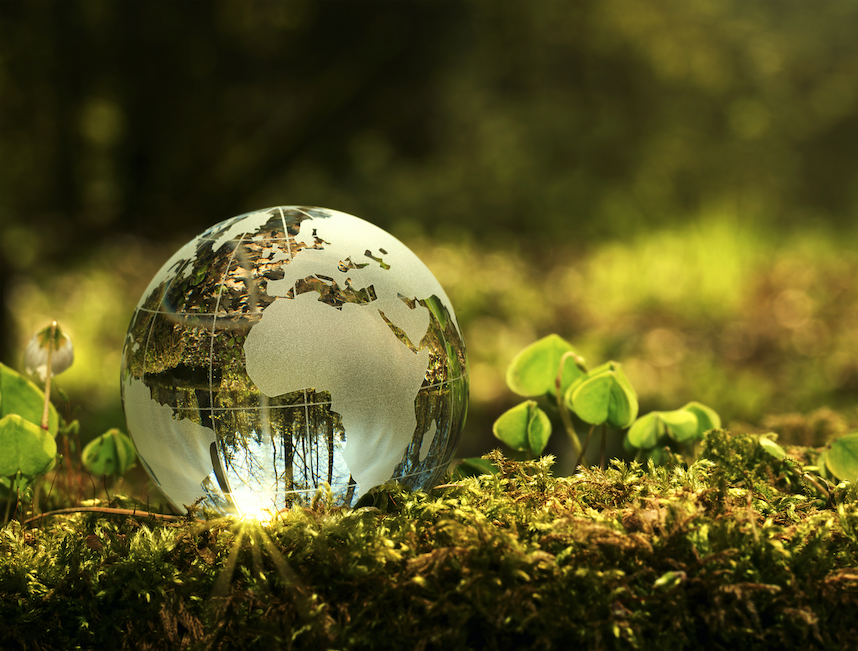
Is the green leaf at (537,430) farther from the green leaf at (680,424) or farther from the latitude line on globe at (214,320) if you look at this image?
the latitude line on globe at (214,320)

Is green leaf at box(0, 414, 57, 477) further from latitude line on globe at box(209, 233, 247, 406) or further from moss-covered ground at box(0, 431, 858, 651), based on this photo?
latitude line on globe at box(209, 233, 247, 406)

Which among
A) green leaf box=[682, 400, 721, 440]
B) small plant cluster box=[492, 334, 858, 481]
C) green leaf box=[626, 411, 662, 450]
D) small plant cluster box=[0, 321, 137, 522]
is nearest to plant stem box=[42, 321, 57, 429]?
small plant cluster box=[0, 321, 137, 522]

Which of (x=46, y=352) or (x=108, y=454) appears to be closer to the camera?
(x=46, y=352)

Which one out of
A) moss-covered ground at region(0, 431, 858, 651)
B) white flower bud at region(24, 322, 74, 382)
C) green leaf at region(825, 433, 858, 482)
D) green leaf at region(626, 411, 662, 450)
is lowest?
moss-covered ground at region(0, 431, 858, 651)

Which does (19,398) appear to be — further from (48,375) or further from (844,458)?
(844,458)

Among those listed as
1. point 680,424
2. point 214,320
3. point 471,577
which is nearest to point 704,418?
point 680,424
